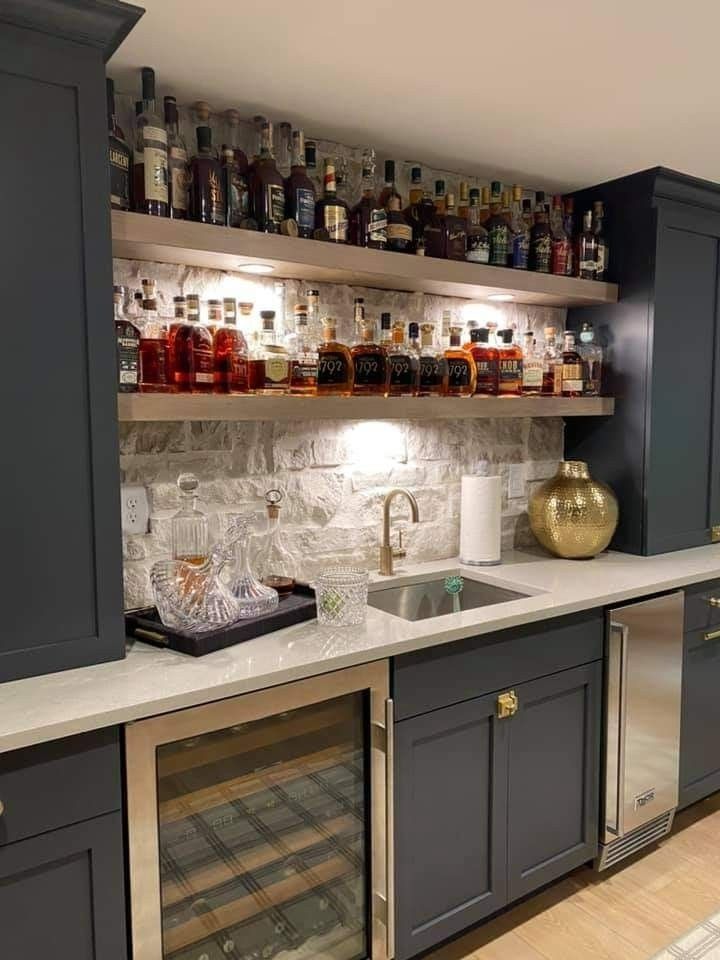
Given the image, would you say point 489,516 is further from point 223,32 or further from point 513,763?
point 223,32

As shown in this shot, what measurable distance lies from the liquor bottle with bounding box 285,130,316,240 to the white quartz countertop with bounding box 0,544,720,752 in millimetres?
1078

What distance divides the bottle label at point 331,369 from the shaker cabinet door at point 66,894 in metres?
1.22

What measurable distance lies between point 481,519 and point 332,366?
81 centimetres

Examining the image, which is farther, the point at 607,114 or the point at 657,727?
the point at 657,727

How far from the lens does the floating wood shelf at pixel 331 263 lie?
68.7 inches

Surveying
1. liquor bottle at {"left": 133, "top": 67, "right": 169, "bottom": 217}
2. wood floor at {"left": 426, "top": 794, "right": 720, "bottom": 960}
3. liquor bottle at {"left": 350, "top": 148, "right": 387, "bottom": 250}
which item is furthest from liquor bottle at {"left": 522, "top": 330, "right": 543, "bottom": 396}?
wood floor at {"left": 426, "top": 794, "right": 720, "bottom": 960}

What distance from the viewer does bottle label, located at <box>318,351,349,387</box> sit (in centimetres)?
210

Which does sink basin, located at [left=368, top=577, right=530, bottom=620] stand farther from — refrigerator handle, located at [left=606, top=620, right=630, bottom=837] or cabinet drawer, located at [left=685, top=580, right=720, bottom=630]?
cabinet drawer, located at [left=685, top=580, right=720, bottom=630]

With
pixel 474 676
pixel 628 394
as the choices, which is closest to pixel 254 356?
pixel 474 676

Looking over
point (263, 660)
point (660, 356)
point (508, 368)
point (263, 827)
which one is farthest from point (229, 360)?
point (660, 356)

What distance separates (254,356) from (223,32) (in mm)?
781

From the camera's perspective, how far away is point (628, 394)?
2723mm

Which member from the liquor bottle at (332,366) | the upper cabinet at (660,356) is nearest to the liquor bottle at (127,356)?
the liquor bottle at (332,366)

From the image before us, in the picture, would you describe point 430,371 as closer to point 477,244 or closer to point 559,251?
point 477,244
